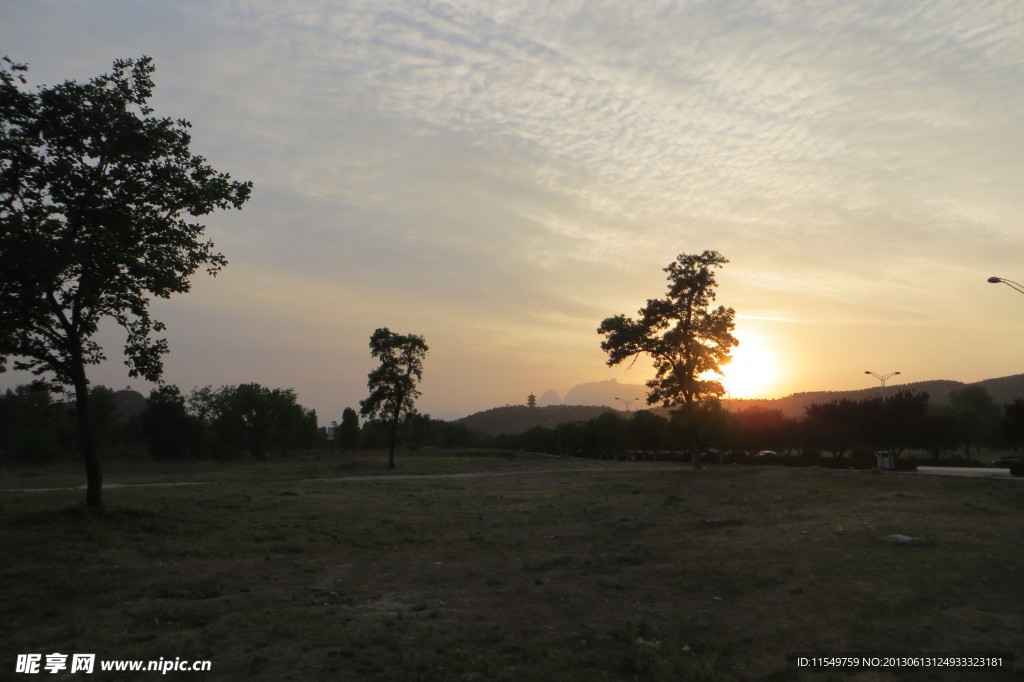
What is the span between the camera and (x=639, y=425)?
106 metres

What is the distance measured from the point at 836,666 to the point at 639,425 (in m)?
98.7

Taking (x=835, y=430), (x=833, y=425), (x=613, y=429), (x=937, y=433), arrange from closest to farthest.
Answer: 1. (x=937, y=433)
2. (x=833, y=425)
3. (x=835, y=430)
4. (x=613, y=429)

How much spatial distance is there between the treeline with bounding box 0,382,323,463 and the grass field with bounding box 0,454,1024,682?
187 feet

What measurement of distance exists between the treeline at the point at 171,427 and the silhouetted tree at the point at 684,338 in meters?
47.7

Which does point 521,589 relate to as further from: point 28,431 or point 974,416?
point 974,416

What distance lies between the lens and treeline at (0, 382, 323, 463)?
83.6 meters

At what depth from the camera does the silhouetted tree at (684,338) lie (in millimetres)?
46406

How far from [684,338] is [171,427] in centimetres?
7486

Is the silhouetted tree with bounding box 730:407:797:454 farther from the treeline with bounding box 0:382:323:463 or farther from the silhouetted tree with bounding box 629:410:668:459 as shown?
the treeline with bounding box 0:382:323:463

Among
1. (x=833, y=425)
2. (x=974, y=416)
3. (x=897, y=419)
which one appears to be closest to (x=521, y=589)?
(x=897, y=419)

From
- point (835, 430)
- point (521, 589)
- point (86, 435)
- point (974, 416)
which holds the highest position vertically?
point (974, 416)

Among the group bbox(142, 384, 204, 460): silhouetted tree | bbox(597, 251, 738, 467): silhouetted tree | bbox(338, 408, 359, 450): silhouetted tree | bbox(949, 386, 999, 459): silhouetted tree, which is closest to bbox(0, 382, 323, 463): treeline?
bbox(142, 384, 204, 460): silhouetted tree

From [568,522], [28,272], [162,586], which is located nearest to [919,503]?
[568,522]

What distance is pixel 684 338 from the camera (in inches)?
1839
